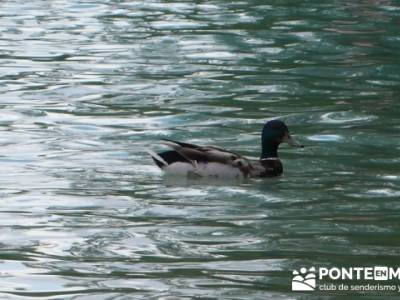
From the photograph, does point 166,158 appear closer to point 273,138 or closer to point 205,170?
point 205,170

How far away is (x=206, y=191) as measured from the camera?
1364 centimetres

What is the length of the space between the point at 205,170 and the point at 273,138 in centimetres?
88

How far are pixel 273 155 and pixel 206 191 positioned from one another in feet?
3.84

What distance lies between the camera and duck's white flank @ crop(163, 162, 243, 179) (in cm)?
1407

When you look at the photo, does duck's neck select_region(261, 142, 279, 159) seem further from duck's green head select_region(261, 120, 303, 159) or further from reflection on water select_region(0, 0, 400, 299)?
reflection on water select_region(0, 0, 400, 299)

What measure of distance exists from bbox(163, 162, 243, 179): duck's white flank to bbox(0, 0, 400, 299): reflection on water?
10 centimetres

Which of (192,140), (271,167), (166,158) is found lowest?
(192,140)

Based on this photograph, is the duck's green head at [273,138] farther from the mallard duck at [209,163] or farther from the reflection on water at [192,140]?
the reflection on water at [192,140]

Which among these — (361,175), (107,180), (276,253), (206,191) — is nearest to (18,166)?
(107,180)

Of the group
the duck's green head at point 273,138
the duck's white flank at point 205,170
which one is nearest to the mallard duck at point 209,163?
the duck's white flank at point 205,170

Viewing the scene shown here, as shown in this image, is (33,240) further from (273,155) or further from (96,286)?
(273,155)

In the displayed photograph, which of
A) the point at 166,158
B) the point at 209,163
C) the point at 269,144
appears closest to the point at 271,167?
the point at 269,144

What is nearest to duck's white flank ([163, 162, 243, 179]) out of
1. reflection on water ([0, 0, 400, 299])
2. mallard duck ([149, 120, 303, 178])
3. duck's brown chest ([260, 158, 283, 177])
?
mallard duck ([149, 120, 303, 178])

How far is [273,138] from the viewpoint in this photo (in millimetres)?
14680
